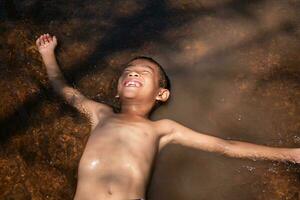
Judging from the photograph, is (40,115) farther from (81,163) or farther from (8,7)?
(8,7)

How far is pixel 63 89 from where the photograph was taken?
3596 mm

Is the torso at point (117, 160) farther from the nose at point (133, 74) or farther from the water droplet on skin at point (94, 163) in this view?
the nose at point (133, 74)

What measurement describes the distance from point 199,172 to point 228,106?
75cm

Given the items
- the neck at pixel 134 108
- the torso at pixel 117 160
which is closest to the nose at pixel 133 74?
the neck at pixel 134 108

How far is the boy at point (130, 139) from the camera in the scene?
9.52ft

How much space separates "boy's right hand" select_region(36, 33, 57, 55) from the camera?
3812 mm

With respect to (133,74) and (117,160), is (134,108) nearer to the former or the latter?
(133,74)

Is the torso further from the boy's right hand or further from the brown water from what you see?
the boy's right hand

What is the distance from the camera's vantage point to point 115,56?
4051 mm

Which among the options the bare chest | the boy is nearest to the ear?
the boy

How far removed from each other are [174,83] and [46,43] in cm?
142

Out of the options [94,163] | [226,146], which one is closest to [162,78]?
[226,146]

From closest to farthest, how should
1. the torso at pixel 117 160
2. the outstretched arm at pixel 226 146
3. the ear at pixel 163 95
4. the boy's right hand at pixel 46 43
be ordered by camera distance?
the torso at pixel 117 160 → the outstretched arm at pixel 226 146 → the ear at pixel 163 95 → the boy's right hand at pixel 46 43

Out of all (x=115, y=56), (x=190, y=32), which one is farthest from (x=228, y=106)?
(x=115, y=56)
